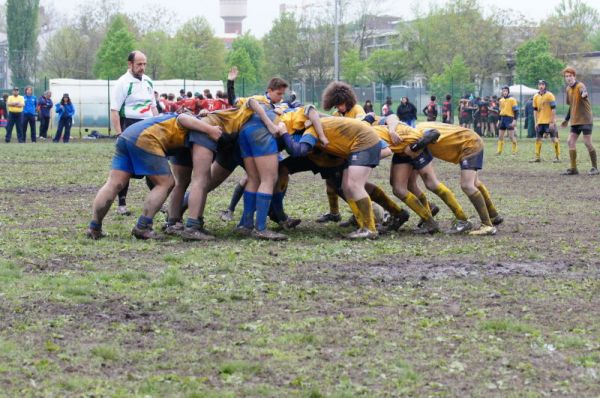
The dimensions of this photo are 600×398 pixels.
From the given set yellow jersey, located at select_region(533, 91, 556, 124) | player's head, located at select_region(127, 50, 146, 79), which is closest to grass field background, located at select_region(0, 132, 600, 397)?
player's head, located at select_region(127, 50, 146, 79)

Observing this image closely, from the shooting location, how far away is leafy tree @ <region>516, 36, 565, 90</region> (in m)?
60.8

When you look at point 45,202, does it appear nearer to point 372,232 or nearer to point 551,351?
point 372,232

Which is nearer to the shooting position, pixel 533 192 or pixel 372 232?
pixel 372 232

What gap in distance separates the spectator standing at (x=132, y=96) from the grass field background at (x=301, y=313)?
1307 millimetres

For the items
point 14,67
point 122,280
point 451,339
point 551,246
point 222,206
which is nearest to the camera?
point 451,339

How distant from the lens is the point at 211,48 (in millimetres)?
76812

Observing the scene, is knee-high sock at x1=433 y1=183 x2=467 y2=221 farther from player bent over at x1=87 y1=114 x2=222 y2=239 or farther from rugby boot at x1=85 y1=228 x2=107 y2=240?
rugby boot at x1=85 y1=228 x2=107 y2=240

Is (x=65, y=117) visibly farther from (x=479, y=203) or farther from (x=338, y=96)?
(x=479, y=203)

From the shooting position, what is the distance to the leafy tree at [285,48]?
74.1 metres

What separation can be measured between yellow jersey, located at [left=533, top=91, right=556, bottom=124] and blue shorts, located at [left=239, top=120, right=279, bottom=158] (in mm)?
14718

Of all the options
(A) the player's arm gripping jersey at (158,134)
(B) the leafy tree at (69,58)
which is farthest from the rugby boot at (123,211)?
(B) the leafy tree at (69,58)

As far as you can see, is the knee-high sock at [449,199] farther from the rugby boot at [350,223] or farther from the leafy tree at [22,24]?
the leafy tree at [22,24]

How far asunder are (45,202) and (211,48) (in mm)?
63260

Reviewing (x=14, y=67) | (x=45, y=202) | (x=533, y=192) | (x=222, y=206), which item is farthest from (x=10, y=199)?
(x=14, y=67)
